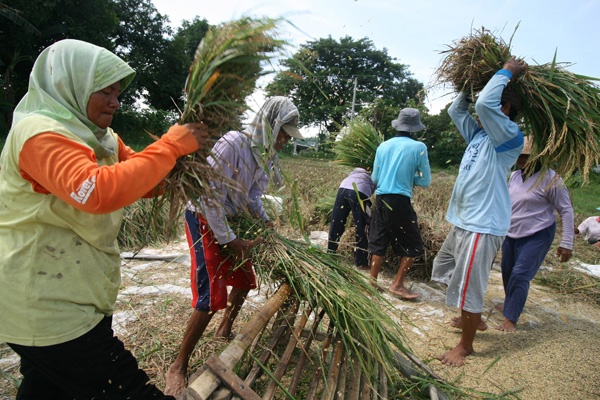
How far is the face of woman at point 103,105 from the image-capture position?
4.17 ft

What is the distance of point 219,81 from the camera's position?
4.59 ft

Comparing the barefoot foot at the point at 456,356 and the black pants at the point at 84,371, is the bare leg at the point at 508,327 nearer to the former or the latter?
the barefoot foot at the point at 456,356

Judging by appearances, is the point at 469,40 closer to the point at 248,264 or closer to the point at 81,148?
the point at 248,264

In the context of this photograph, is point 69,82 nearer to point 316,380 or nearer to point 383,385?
point 316,380

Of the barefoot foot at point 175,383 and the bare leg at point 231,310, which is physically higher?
A: the bare leg at point 231,310

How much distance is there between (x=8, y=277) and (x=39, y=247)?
0.14 metres

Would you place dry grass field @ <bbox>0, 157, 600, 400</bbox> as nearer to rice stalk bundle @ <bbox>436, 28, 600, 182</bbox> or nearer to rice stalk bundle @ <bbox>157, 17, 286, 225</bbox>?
rice stalk bundle @ <bbox>157, 17, 286, 225</bbox>

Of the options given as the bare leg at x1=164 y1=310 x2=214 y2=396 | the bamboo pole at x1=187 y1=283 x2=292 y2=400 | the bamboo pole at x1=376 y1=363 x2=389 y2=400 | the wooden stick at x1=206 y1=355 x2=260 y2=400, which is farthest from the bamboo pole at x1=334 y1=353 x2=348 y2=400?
the bare leg at x1=164 y1=310 x2=214 y2=396

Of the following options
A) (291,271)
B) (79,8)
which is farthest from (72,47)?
(79,8)

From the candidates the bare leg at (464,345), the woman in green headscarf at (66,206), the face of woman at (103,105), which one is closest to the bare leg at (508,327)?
the bare leg at (464,345)

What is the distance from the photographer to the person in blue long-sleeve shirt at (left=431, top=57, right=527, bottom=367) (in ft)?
7.67

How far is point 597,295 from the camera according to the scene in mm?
4086

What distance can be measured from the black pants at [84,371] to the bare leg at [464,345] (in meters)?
1.90

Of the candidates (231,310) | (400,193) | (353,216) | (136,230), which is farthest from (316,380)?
(136,230)
